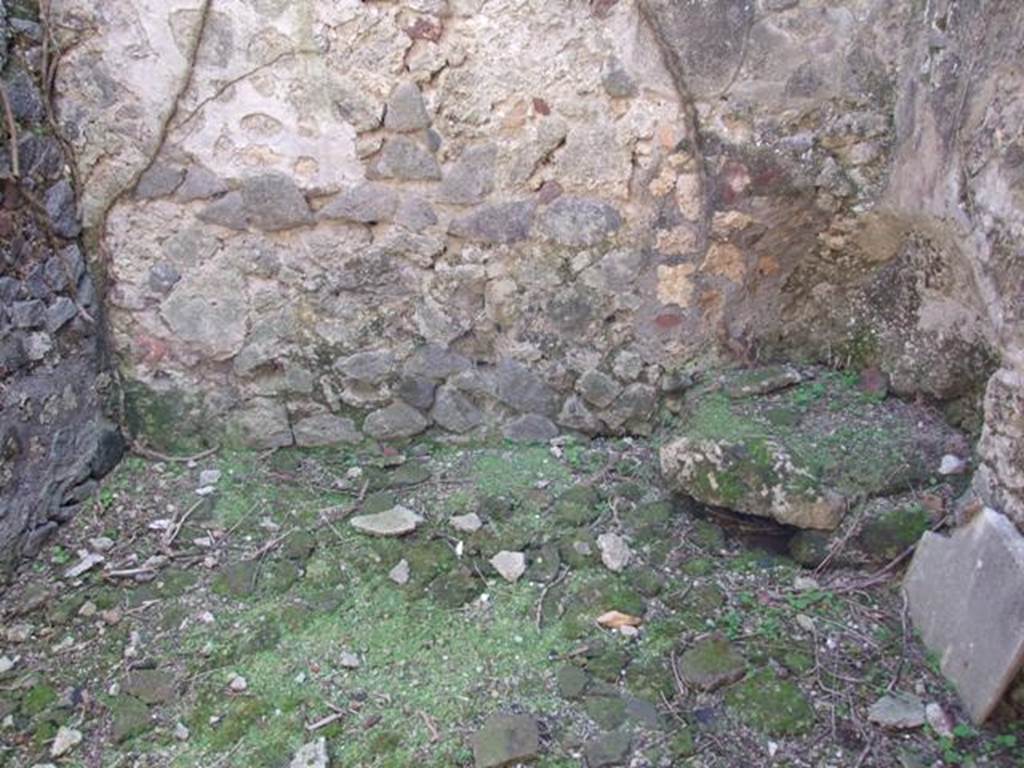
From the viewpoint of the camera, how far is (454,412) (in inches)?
115

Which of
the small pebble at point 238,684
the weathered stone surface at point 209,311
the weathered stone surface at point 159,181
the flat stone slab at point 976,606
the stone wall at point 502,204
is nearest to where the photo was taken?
the flat stone slab at point 976,606

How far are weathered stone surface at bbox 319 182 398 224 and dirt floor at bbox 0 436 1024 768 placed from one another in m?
0.81

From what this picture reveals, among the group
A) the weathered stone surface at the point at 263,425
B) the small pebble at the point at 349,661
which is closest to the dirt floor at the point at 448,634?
the small pebble at the point at 349,661

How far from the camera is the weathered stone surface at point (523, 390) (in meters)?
2.87

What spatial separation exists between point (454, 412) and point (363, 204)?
0.73 m

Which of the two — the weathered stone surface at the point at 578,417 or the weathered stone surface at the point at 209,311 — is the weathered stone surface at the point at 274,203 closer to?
the weathered stone surface at the point at 209,311

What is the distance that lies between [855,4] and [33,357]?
255cm

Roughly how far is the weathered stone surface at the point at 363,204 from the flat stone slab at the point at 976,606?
5.82ft

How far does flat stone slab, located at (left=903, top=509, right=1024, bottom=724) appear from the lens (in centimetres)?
184

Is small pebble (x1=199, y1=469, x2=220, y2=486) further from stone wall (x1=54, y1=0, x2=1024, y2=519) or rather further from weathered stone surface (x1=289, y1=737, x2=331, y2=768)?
weathered stone surface (x1=289, y1=737, x2=331, y2=768)

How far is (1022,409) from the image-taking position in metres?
1.92

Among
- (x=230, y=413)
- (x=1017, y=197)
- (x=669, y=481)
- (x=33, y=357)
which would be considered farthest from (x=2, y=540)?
(x=1017, y=197)

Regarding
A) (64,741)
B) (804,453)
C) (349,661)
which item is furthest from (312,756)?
(804,453)

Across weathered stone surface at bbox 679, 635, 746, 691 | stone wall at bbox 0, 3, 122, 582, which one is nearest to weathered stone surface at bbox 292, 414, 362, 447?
stone wall at bbox 0, 3, 122, 582
